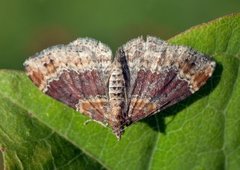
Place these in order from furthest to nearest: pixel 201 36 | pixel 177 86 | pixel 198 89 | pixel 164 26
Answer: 1. pixel 164 26
2. pixel 177 86
3. pixel 198 89
4. pixel 201 36

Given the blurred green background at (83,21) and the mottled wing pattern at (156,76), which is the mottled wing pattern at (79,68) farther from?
the blurred green background at (83,21)

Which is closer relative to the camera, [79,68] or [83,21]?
[79,68]

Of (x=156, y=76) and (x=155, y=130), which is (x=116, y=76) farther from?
(x=155, y=130)

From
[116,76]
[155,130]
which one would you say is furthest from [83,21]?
[155,130]

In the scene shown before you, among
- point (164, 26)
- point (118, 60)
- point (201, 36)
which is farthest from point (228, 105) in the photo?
point (164, 26)

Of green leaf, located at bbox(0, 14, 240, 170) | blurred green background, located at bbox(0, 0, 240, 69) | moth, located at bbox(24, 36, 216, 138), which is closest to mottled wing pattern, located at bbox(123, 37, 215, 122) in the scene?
moth, located at bbox(24, 36, 216, 138)

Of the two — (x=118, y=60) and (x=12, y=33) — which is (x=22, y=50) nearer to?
(x=12, y=33)
